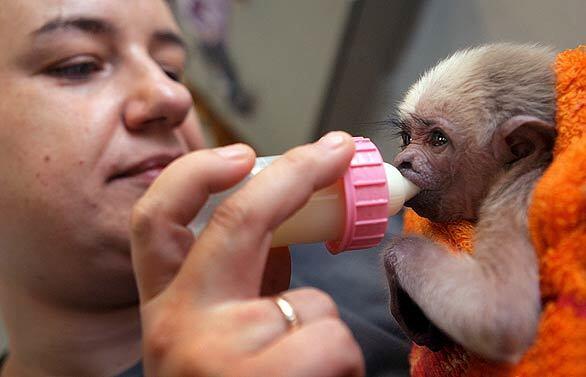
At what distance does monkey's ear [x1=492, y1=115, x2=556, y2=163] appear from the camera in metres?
0.60

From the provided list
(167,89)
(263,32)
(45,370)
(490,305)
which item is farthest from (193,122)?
(263,32)

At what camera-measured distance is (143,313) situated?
53 cm

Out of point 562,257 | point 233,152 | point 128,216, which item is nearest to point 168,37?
point 128,216

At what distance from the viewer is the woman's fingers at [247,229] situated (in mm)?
490

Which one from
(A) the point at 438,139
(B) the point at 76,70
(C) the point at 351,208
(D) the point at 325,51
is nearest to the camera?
(C) the point at 351,208

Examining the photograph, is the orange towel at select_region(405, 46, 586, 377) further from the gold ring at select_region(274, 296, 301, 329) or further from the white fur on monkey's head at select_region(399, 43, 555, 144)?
the gold ring at select_region(274, 296, 301, 329)

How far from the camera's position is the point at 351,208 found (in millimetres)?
580

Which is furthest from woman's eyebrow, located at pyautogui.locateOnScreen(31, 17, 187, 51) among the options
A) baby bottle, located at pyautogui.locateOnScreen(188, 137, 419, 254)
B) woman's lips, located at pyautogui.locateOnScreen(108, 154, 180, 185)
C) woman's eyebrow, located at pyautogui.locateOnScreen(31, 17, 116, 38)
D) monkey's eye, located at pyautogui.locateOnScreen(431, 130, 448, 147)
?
monkey's eye, located at pyautogui.locateOnScreen(431, 130, 448, 147)

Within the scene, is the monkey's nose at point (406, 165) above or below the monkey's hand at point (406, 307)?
above

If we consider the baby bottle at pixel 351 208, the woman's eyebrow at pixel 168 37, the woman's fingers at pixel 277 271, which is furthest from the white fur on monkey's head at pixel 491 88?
the woman's eyebrow at pixel 168 37

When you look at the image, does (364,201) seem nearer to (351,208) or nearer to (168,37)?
(351,208)

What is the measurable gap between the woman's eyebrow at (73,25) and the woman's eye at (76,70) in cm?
4

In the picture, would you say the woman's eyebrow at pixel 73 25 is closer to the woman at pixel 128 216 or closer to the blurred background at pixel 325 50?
the woman at pixel 128 216

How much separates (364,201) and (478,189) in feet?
0.48
